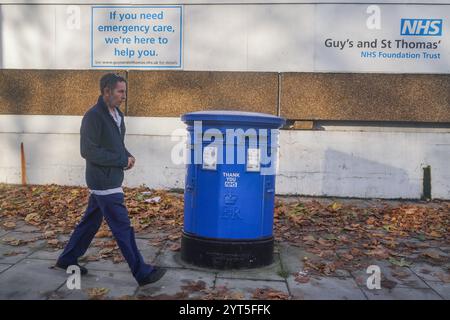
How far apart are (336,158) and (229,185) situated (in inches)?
166

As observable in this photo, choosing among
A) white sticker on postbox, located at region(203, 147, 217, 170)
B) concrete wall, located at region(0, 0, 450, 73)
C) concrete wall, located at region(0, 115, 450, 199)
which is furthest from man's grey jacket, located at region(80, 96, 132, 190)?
concrete wall, located at region(0, 0, 450, 73)

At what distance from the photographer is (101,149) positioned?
383cm

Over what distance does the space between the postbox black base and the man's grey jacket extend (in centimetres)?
109

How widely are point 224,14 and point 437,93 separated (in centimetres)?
410

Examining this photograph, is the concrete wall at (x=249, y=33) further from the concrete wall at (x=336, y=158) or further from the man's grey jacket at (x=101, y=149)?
the man's grey jacket at (x=101, y=149)

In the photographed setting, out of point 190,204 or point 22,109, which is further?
point 22,109

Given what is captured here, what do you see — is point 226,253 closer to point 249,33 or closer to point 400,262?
point 400,262

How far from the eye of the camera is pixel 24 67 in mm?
8469

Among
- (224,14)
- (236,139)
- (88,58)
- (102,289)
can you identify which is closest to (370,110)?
(224,14)

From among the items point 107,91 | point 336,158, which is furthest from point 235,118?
point 336,158

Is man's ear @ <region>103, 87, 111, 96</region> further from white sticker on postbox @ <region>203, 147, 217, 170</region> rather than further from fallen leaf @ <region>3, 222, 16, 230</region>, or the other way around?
fallen leaf @ <region>3, 222, 16, 230</region>

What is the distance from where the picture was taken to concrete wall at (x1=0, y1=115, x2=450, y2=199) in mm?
7926
